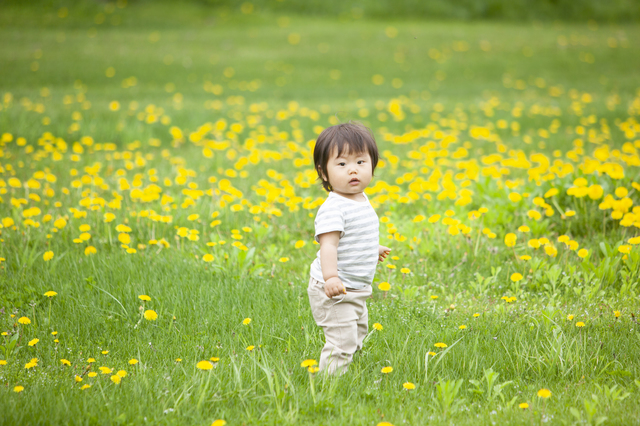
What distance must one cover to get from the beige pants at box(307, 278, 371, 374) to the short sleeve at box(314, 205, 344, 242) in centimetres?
26

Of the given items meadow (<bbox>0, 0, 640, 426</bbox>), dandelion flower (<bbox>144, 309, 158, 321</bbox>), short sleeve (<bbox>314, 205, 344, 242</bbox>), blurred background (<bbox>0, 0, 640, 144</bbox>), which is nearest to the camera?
meadow (<bbox>0, 0, 640, 426</bbox>)

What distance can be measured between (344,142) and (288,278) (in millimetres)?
1272

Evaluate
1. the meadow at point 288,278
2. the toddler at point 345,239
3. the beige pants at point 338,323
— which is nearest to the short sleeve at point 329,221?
the toddler at point 345,239

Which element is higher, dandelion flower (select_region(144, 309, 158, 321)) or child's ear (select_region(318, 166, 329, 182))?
child's ear (select_region(318, 166, 329, 182))

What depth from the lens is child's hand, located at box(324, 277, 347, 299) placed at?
6.72ft

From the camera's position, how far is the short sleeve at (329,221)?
213 cm

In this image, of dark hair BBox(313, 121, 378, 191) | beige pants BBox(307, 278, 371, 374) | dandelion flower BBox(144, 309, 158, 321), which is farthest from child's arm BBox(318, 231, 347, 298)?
dandelion flower BBox(144, 309, 158, 321)

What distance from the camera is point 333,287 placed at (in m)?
2.04

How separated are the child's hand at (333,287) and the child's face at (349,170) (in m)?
0.42

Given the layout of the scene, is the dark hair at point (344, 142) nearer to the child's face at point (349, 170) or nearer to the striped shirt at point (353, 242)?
the child's face at point (349, 170)

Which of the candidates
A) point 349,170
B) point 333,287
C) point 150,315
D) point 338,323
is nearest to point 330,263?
point 333,287

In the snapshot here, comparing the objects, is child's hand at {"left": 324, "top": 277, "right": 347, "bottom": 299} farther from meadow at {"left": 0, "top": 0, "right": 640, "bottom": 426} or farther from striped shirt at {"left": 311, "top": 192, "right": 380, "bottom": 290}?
meadow at {"left": 0, "top": 0, "right": 640, "bottom": 426}

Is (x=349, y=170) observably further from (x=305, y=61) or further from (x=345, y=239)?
(x=305, y=61)

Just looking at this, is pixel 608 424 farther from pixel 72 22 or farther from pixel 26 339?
pixel 72 22
